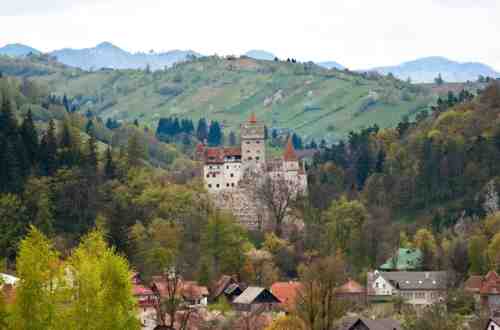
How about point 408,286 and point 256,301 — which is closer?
A: point 256,301

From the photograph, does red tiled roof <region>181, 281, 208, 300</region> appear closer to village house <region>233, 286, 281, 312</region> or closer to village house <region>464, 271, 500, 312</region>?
village house <region>233, 286, 281, 312</region>

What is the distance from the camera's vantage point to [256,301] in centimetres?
10331

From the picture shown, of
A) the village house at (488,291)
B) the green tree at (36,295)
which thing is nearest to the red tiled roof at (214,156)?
the village house at (488,291)

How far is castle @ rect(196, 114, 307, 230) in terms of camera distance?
134 metres

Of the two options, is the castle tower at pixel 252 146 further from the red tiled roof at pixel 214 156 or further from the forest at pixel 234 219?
the forest at pixel 234 219

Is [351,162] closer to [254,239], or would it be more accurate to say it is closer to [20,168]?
[254,239]

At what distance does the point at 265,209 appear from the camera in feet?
440

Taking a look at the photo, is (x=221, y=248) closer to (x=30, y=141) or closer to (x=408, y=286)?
(x=408, y=286)

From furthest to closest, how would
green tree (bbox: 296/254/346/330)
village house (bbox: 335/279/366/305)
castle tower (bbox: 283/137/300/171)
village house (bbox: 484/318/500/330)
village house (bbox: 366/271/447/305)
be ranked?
castle tower (bbox: 283/137/300/171), village house (bbox: 366/271/447/305), village house (bbox: 335/279/366/305), village house (bbox: 484/318/500/330), green tree (bbox: 296/254/346/330)

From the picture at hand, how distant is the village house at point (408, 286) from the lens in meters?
111

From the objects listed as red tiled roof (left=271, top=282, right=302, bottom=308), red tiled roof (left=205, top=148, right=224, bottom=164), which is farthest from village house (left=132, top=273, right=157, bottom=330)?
red tiled roof (left=205, top=148, right=224, bottom=164)

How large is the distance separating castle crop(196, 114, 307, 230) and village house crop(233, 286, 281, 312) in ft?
91.4

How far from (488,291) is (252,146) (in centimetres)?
3972

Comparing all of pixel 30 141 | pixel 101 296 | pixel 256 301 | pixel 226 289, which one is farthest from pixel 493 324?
pixel 30 141
